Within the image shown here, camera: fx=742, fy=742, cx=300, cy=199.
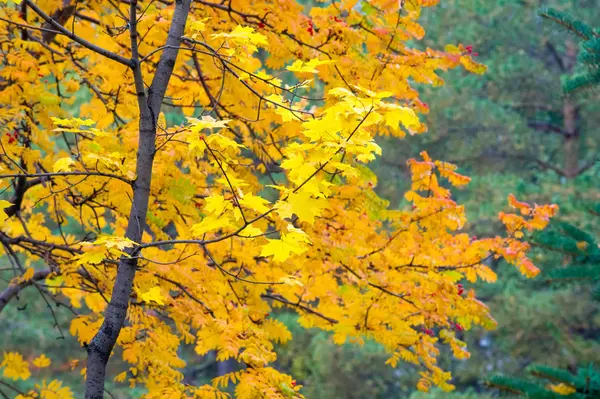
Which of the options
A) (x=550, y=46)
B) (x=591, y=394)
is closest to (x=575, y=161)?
(x=550, y=46)

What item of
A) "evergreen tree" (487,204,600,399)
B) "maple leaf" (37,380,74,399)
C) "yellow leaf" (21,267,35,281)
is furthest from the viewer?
"evergreen tree" (487,204,600,399)

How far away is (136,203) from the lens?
3.05m

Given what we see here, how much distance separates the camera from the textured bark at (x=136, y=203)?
9.62ft

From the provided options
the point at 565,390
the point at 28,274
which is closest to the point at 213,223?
the point at 28,274

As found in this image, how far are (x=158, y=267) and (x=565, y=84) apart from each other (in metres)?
2.88

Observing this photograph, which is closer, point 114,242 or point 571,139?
point 114,242

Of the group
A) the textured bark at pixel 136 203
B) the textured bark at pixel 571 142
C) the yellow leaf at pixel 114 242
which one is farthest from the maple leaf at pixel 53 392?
the textured bark at pixel 571 142

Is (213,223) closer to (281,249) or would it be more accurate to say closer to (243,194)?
(281,249)

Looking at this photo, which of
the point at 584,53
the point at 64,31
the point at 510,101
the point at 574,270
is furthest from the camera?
the point at 510,101

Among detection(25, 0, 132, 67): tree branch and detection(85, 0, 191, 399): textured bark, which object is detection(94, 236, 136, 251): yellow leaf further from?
detection(25, 0, 132, 67): tree branch

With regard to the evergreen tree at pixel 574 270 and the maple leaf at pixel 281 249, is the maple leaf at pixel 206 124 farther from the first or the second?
the evergreen tree at pixel 574 270

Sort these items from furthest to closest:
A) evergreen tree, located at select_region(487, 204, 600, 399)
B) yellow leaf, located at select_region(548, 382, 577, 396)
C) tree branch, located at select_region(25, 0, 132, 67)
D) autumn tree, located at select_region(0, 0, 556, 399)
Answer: yellow leaf, located at select_region(548, 382, 577, 396)
evergreen tree, located at select_region(487, 204, 600, 399)
autumn tree, located at select_region(0, 0, 556, 399)
tree branch, located at select_region(25, 0, 132, 67)

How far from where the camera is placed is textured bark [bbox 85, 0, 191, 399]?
2.93m

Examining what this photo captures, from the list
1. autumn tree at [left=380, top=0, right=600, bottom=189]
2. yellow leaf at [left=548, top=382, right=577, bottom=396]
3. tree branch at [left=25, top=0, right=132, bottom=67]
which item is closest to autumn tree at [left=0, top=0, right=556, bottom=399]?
tree branch at [left=25, top=0, right=132, bottom=67]
